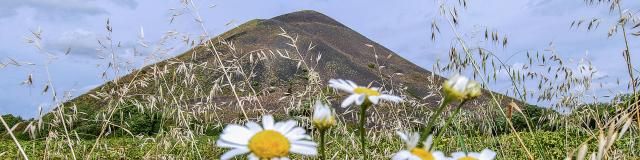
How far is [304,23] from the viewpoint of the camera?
1345 inches

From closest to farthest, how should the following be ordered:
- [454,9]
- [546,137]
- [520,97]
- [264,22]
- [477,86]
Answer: [477,86], [454,9], [520,97], [546,137], [264,22]

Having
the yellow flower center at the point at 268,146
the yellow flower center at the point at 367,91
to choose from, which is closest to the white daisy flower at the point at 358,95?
the yellow flower center at the point at 367,91

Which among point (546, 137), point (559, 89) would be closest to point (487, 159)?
point (559, 89)

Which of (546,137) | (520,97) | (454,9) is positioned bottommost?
(546,137)

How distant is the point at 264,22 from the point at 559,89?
29.4m

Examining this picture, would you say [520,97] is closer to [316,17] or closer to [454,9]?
[454,9]

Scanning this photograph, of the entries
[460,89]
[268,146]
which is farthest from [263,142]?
[460,89]

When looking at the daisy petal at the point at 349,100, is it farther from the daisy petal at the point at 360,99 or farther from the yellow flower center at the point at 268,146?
the yellow flower center at the point at 268,146

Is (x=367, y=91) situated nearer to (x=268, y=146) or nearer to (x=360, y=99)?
(x=360, y=99)

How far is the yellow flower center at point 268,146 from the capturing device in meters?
0.90

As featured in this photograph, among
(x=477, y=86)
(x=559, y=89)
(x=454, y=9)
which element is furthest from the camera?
(x=559, y=89)

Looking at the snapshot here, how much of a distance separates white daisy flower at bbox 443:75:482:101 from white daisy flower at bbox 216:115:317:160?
9.8 inches

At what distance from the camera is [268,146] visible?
91 cm

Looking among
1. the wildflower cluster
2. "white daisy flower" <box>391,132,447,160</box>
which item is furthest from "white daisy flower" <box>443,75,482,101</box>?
"white daisy flower" <box>391,132,447,160</box>
